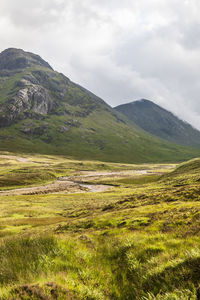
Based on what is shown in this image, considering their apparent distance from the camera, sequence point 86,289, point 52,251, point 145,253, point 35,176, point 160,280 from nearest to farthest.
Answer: point 86,289, point 160,280, point 52,251, point 145,253, point 35,176

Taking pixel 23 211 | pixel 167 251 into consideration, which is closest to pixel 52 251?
pixel 167 251

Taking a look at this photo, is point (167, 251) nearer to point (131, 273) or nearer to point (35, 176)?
point (131, 273)

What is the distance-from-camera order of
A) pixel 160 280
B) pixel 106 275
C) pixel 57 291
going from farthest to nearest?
pixel 106 275
pixel 160 280
pixel 57 291

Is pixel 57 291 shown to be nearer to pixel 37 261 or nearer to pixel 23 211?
pixel 37 261

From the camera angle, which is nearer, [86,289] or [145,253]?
[86,289]

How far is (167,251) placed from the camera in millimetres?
7426

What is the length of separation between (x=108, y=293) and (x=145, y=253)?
10.0ft

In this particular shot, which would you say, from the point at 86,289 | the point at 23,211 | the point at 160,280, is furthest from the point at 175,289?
the point at 23,211

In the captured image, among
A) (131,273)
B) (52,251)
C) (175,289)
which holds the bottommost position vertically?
(131,273)

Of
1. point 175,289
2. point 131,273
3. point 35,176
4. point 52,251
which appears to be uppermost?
point 175,289

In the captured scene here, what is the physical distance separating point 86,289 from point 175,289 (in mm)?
2244

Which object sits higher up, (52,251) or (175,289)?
(175,289)

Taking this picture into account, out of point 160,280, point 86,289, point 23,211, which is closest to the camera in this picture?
point 86,289

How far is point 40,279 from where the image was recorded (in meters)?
5.20
